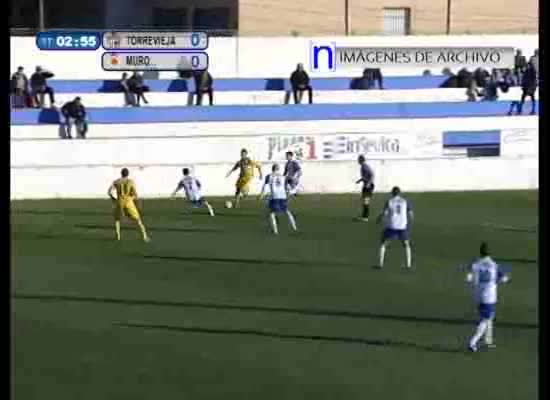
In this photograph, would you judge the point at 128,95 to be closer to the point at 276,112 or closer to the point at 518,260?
the point at 276,112

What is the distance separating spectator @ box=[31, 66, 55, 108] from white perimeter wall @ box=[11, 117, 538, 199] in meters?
1.79

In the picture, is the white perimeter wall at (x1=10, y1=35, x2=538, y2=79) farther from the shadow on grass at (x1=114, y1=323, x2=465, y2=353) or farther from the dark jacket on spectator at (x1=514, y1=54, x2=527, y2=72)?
the shadow on grass at (x1=114, y1=323, x2=465, y2=353)

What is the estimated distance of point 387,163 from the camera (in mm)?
35062

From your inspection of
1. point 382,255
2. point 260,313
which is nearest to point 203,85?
point 382,255

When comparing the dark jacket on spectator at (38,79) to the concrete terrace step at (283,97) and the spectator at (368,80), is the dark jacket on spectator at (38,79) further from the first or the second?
the spectator at (368,80)

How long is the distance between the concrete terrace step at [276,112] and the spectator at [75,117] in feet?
2.16

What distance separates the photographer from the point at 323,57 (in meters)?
40.2

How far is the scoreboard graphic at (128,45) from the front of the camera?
32.7 metres

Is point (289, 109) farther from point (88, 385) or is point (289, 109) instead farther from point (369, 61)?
point (88, 385)

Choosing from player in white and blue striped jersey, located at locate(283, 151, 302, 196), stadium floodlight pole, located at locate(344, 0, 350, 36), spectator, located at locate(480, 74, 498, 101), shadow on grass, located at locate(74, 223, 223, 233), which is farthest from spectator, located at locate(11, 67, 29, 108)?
stadium floodlight pole, located at locate(344, 0, 350, 36)

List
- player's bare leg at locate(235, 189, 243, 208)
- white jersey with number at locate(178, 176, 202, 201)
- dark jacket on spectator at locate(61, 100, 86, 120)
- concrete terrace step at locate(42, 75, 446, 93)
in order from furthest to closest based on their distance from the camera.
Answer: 1. concrete terrace step at locate(42, 75, 446, 93)
2. dark jacket on spectator at locate(61, 100, 86, 120)
3. player's bare leg at locate(235, 189, 243, 208)
4. white jersey with number at locate(178, 176, 202, 201)

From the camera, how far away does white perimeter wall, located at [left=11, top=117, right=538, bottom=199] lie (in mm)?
32719

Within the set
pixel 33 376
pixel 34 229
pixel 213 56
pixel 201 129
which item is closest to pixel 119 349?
pixel 33 376

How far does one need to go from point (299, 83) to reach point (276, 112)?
175 centimetres
